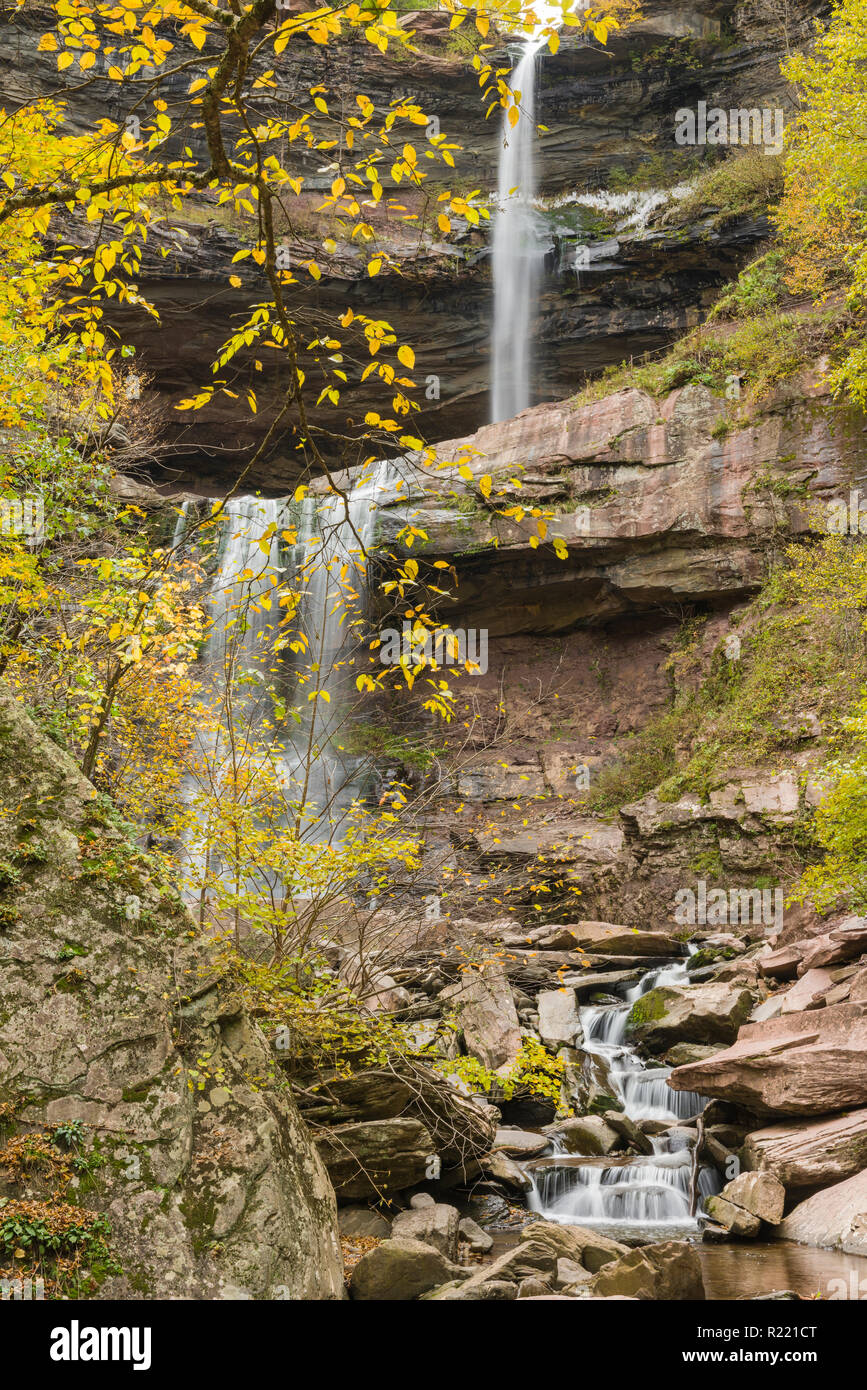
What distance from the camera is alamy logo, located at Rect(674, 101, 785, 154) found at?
2556 cm

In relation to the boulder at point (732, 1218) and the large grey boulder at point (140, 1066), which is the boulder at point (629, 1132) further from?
the large grey boulder at point (140, 1066)

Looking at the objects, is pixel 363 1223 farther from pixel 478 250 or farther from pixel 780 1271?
pixel 478 250

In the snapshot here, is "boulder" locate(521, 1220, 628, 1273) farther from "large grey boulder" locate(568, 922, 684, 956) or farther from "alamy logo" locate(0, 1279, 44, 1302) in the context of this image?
"large grey boulder" locate(568, 922, 684, 956)

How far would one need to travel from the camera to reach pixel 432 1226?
24.0 ft

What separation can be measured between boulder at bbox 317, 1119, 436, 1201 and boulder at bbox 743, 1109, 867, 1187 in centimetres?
313

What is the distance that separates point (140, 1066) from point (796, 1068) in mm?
6450

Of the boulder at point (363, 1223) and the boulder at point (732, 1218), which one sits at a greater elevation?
the boulder at point (363, 1223)

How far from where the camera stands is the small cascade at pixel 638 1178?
341 inches

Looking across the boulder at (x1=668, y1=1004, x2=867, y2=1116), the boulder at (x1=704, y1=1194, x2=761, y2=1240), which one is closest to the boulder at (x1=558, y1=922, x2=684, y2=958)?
the boulder at (x1=668, y1=1004, x2=867, y2=1116)

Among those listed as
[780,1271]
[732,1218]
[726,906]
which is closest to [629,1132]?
[732,1218]

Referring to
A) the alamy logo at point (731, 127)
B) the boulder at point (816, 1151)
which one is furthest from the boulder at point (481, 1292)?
the alamy logo at point (731, 127)

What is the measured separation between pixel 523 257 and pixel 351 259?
5.28m

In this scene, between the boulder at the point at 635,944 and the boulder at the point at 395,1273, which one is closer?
the boulder at the point at 395,1273
